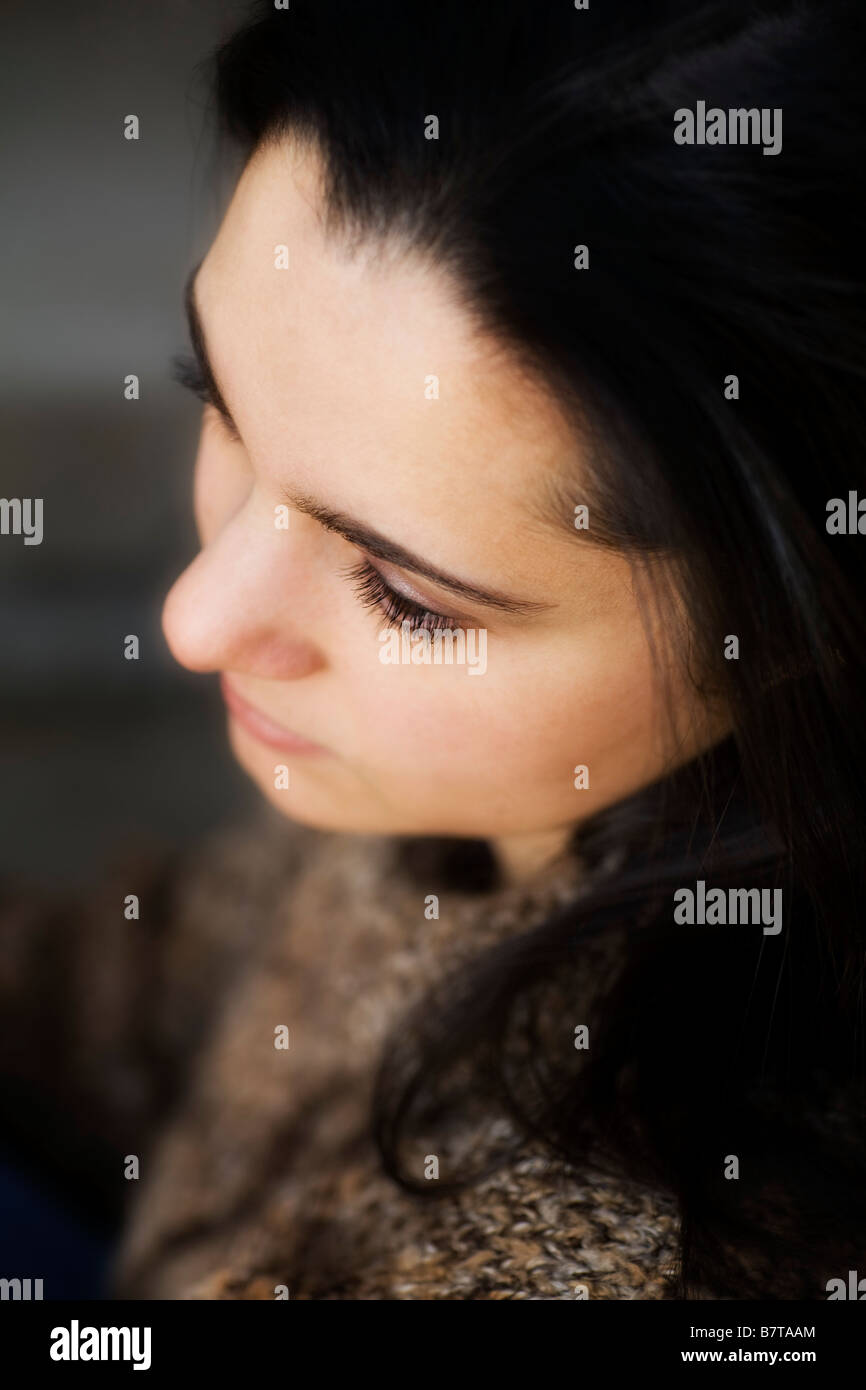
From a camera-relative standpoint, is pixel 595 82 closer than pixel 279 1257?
Yes

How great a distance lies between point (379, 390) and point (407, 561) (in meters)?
0.08

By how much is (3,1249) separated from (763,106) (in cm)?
90

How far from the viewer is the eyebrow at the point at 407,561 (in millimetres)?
480

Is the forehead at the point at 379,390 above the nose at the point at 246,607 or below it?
above

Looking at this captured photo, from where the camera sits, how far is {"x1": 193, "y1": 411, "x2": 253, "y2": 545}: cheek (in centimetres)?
58

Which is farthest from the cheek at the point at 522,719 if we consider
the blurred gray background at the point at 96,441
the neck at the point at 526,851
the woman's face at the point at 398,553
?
the blurred gray background at the point at 96,441

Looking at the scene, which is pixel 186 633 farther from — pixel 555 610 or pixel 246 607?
pixel 555 610

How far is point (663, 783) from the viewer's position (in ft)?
2.05

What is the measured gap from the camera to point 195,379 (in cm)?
58

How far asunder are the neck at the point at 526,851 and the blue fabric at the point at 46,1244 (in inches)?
18.5

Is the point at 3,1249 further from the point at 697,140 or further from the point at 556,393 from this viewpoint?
the point at 697,140

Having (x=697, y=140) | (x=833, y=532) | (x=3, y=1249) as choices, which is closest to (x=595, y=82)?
(x=697, y=140)

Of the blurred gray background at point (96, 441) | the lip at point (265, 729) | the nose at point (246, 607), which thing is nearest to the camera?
the nose at point (246, 607)

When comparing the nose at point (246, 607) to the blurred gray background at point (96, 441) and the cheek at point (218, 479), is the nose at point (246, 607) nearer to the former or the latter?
the cheek at point (218, 479)
